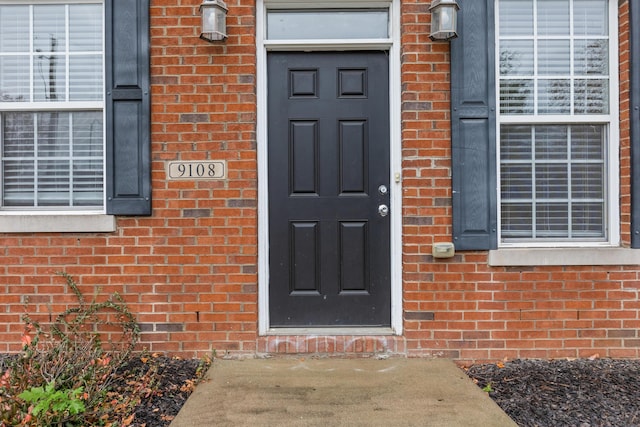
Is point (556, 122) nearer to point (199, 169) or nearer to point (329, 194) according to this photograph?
point (329, 194)

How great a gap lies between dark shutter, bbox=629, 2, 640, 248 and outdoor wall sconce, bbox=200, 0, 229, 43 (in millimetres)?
3218

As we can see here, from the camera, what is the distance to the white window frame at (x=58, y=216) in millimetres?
4000

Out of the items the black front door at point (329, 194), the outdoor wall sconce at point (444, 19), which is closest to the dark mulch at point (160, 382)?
the black front door at point (329, 194)

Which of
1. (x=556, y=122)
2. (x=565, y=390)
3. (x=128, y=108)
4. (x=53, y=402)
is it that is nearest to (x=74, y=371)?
(x=53, y=402)

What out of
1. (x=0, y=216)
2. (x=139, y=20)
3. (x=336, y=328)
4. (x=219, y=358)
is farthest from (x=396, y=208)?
(x=0, y=216)

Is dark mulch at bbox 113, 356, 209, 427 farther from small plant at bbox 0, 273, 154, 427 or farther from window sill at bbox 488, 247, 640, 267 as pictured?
window sill at bbox 488, 247, 640, 267

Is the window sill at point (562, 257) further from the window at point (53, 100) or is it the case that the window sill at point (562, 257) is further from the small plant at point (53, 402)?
the window at point (53, 100)

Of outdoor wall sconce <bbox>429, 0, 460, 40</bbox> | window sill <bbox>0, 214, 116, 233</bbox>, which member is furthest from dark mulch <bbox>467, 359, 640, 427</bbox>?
window sill <bbox>0, 214, 116, 233</bbox>

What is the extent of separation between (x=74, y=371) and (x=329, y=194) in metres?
2.24

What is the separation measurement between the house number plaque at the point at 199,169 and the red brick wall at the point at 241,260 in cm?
6

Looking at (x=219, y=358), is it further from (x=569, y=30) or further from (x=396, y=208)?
(x=569, y=30)

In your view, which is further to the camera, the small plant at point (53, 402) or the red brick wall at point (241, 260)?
the red brick wall at point (241, 260)

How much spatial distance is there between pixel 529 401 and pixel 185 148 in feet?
10.2

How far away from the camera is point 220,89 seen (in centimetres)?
404
